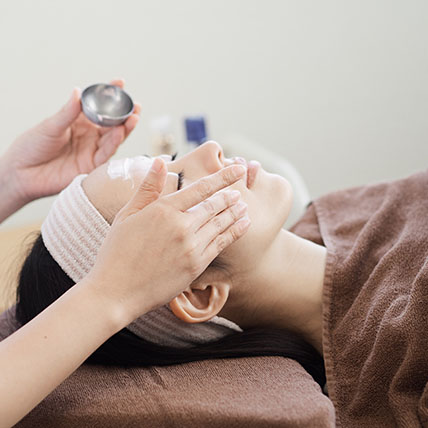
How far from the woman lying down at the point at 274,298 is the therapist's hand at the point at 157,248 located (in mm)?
181

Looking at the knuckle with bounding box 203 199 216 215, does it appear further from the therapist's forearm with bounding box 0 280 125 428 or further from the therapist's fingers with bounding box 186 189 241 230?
the therapist's forearm with bounding box 0 280 125 428

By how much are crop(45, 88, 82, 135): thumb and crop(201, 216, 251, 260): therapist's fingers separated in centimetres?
66

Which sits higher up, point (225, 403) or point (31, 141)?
point (31, 141)

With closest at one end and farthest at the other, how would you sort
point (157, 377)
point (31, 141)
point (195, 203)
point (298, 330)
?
point (195, 203) < point (157, 377) < point (298, 330) < point (31, 141)

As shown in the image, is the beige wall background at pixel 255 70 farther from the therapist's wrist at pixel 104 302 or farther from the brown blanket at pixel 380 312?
the therapist's wrist at pixel 104 302

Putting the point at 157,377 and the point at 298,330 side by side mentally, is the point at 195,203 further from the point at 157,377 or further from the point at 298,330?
the point at 298,330

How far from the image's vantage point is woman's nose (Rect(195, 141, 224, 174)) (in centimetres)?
112

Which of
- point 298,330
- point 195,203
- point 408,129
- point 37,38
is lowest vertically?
point 408,129

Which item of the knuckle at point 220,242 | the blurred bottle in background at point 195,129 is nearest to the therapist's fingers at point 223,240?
the knuckle at point 220,242

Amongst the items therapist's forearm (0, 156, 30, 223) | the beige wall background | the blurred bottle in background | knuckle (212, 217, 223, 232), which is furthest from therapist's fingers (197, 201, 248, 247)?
the beige wall background

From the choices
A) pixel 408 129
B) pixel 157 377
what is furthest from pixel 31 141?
pixel 408 129

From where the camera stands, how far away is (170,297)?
3.00 ft

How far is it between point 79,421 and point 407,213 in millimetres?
826

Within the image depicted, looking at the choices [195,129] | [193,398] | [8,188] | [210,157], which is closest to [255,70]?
[195,129]
